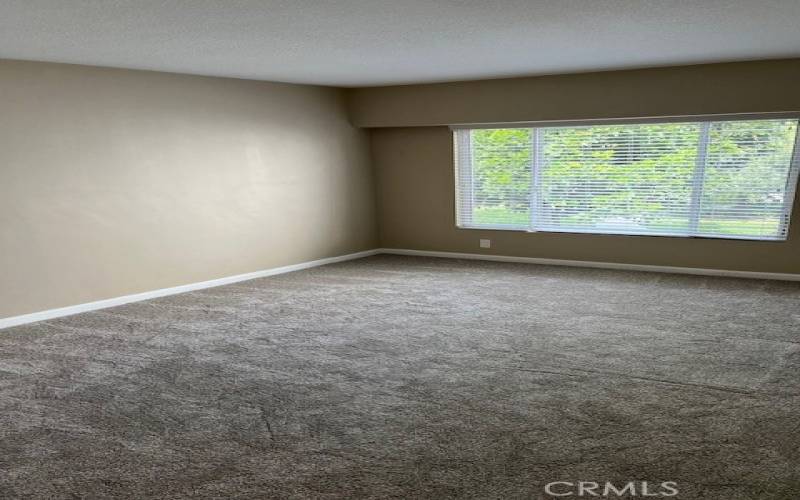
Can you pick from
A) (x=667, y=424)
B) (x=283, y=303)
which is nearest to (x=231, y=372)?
(x=283, y=303)

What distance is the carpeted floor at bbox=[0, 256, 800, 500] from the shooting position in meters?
2.46

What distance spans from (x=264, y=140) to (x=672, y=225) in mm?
4353

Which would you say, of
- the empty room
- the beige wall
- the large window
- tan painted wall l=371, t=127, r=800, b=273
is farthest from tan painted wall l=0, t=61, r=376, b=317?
the large window

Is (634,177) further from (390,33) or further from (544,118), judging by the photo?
(390,33)

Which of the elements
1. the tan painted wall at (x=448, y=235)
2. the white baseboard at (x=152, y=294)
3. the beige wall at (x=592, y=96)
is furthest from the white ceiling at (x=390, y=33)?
the white baseboard at (x=152, y=294)

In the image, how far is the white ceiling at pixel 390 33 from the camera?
9.71ft

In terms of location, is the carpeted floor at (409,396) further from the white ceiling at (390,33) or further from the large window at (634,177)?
the white ceiling at (390,33)

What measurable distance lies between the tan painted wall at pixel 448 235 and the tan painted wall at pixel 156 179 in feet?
1.74

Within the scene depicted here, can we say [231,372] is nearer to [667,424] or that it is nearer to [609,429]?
[609,429]

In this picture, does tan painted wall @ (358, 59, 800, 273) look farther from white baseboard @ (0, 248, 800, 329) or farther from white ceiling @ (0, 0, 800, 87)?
white ceiling @ (0, 0, 800, 87)

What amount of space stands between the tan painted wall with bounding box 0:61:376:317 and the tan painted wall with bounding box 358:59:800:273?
1.82 feet

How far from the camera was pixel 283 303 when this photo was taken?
520cm

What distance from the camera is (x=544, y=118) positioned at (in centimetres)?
608

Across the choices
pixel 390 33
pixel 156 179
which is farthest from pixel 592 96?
pixel 156 179
